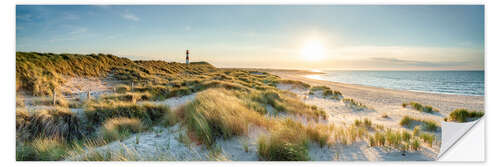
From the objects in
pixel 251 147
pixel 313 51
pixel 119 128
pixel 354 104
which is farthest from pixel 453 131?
pixel 119 128

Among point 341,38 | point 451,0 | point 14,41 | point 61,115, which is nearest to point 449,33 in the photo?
point 451,0

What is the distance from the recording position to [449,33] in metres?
2.54

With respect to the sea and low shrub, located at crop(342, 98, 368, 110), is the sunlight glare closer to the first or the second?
the sea

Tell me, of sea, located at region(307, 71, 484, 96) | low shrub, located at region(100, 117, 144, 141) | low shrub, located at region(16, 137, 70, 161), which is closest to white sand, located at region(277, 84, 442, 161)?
sea, located at region(307, 71, 484, 96)

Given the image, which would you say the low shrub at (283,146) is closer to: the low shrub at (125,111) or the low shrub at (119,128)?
the low shrub at (119,128)

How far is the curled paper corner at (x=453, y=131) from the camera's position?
85.8 inches

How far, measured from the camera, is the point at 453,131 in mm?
2275

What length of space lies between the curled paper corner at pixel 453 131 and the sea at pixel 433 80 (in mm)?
499

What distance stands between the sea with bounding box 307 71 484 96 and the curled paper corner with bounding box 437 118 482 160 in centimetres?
50

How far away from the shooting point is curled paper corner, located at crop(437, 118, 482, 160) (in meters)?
2.18

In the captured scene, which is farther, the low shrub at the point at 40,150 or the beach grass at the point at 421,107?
the beach grass at the point at 421,107

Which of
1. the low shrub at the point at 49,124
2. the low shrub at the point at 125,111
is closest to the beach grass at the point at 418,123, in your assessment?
the low shrub at the point at 125,111

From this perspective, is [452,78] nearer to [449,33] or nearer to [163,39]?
[449,33]

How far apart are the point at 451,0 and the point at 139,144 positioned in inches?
171
